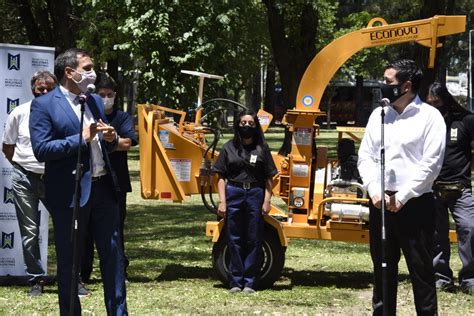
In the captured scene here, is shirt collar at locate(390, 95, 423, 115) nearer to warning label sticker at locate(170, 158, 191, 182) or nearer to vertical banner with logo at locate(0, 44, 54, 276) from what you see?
warning label sticker at locate(170, 158, 191, 182)

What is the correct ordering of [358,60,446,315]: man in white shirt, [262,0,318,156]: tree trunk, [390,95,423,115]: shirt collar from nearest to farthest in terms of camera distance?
[358,60,446,315]: man in white shirt
[390,95,423,115]: shirt collar
[262,0,318,156]: tree trunk

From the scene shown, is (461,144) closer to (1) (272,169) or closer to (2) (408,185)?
(1) (272,169)

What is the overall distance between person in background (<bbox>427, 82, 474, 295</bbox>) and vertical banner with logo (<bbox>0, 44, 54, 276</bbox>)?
3814mm

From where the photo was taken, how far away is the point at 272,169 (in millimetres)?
9750

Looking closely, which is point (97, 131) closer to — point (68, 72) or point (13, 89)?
point (68, 72)

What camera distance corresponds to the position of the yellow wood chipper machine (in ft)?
32.7

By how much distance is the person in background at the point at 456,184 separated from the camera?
31.7ft

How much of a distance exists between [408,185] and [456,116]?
2.94m

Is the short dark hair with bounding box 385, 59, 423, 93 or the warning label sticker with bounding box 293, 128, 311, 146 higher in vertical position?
the short dark hair with bounding box 385, 59, 423, 93

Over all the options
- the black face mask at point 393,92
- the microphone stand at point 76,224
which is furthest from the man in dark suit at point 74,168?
the black face mask at point 393,92

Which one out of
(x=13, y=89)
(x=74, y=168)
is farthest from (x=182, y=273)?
(x=74, y=168)

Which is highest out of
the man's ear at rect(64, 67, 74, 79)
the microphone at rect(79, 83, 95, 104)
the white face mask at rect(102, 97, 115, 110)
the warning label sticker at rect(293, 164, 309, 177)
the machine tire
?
the man's ear at rect(64, 67, 74, 79)

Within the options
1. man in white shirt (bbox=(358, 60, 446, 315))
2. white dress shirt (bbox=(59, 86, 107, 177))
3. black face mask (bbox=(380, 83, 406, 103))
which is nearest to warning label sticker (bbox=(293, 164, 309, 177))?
man in white shirt (bbox=(358, 60, 446, 315))

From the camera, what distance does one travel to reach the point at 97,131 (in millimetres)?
6523
